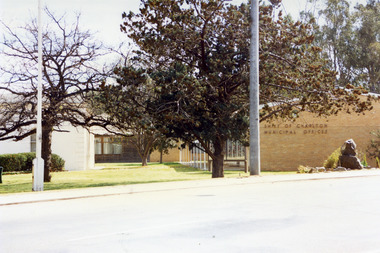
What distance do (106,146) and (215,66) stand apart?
34.9 meters

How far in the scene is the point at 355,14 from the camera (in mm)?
48125

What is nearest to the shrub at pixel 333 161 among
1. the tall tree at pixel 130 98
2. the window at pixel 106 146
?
the tall tree at pixel 130 98

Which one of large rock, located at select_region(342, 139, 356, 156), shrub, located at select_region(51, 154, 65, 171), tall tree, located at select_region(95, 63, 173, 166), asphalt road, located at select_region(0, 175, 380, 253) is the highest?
tall tree, located at select_region(95, 63, 173, 166)

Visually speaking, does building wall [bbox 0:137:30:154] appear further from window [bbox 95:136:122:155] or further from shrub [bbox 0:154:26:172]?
window [bbox 95:136:122:155]

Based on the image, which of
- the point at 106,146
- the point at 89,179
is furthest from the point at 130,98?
the point at 106,146

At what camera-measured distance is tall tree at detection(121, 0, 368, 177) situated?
730 inches

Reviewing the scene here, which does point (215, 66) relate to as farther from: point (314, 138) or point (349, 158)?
point (314, 138)

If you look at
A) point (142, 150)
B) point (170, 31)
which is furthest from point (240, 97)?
point (142, 150)

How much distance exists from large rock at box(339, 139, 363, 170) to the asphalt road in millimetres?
11185

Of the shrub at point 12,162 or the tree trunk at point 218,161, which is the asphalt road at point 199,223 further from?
the shrub at point 12,162

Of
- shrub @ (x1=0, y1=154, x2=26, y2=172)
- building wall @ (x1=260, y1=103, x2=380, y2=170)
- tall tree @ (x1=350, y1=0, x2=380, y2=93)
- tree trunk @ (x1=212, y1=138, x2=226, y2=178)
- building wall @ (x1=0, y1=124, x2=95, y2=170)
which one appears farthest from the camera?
tall tree @ (x1=350, y1=0, x2=380, y2=93)

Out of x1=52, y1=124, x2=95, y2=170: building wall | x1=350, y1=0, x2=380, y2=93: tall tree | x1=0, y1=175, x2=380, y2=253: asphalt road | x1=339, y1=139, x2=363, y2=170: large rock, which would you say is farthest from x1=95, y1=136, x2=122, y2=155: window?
x1=0, y1=175, x2=380, y2=253: asphalt road

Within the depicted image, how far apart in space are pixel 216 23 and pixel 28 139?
1872cm

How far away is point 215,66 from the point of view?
19.3 metres
